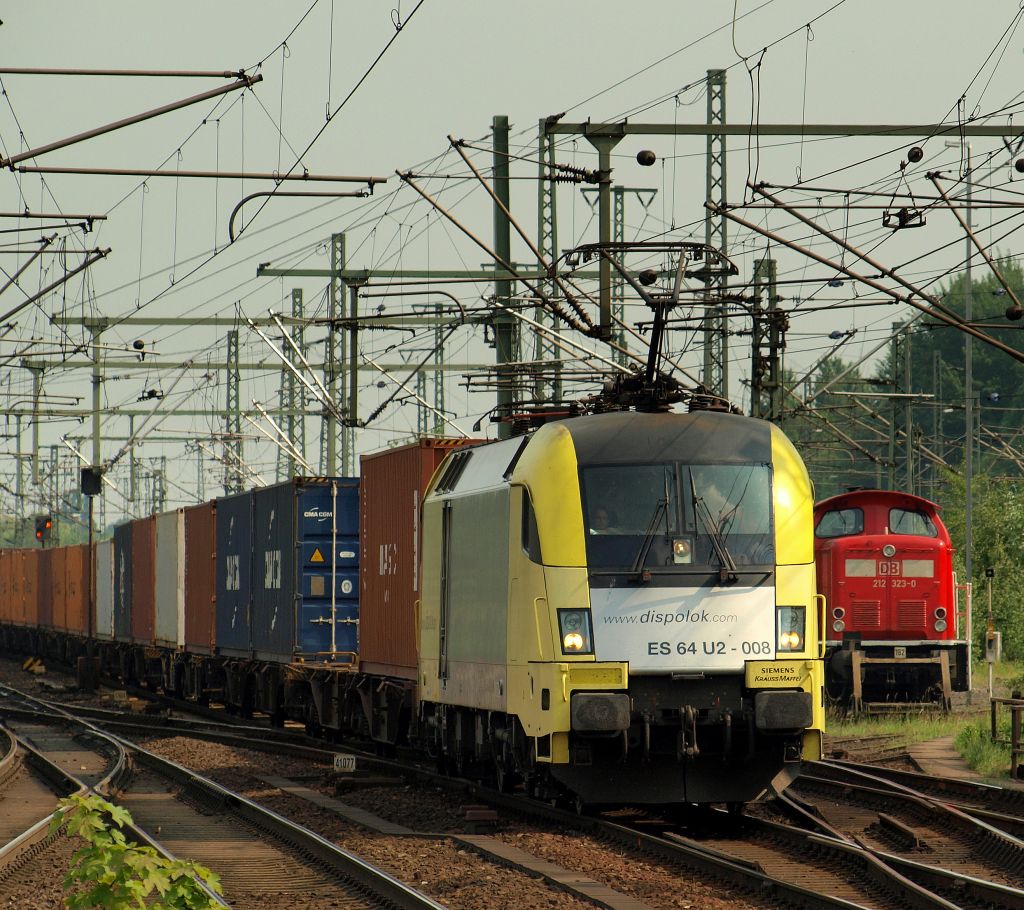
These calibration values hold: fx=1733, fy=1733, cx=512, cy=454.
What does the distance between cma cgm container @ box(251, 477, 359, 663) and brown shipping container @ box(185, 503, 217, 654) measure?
5.80m

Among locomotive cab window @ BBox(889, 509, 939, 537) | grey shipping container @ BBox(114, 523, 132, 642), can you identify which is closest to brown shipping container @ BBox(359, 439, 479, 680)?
locomotive cab window @ BBox(889, 509, 939, 537)

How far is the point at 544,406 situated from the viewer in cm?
2036

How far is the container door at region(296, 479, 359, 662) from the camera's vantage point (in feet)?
79.4

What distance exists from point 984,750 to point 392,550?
726cm

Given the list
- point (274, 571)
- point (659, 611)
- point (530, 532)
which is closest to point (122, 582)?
point (274, 571)

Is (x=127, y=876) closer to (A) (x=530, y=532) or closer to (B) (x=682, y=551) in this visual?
(A) (x=530, y=532)

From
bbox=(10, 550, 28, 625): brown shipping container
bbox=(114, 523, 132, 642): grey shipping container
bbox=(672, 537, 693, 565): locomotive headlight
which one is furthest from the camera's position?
bbox=(10, 550, 28, 625): brown shipping container

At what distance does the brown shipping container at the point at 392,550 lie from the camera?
19.3 meters

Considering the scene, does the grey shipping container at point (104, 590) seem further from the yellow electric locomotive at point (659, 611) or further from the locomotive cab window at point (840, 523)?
the yellow electric locomotive at point (659, 611)

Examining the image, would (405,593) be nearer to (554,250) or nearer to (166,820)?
(166,820)

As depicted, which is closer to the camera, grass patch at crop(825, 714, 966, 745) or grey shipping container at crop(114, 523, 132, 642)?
grass patch at crop(825, 714, 966, 745)

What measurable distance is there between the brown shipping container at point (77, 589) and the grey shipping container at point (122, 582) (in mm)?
4677

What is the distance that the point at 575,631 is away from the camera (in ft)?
43.9

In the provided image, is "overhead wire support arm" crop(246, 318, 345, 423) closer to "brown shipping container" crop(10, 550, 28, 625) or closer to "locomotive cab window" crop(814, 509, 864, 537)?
"locomotive cab window" crop(814, 509, 864, 537)
